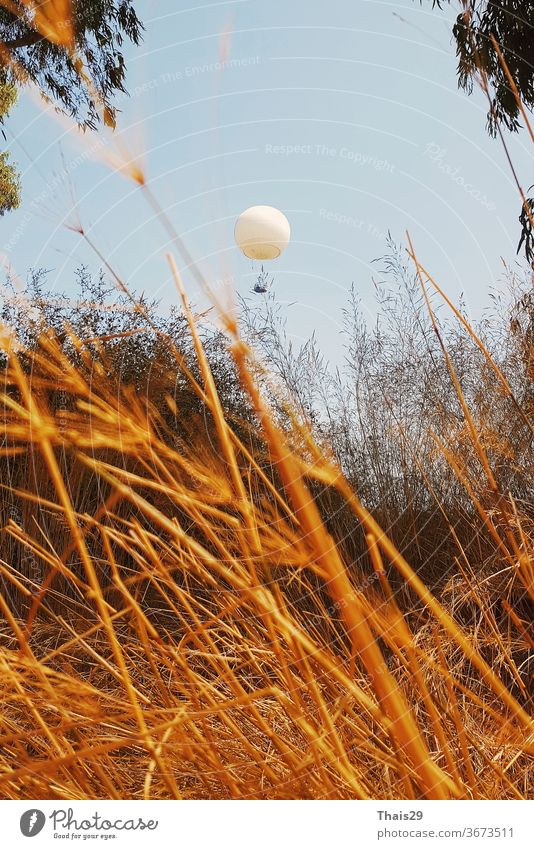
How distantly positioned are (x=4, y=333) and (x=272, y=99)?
53 centimetres

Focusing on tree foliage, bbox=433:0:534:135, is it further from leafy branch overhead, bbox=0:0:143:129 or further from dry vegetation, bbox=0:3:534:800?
leafy branch overhead, bbox=0:0:143:129

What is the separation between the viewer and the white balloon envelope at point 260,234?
56 cm

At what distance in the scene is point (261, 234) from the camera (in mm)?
572

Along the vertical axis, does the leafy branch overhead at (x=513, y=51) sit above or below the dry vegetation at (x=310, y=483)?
above

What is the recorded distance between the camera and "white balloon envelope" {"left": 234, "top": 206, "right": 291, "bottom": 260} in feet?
1.82
